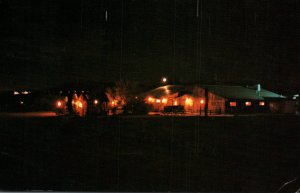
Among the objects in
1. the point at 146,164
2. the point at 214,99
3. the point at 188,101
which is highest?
the point at 214,99

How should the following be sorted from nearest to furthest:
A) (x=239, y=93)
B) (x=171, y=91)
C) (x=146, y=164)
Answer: (x=146, y=164) → (x=239, y=93) → (x=171, y=91)

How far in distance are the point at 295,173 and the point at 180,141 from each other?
5119mm

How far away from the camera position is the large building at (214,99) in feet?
107

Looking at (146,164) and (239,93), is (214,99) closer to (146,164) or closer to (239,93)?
(239,93)

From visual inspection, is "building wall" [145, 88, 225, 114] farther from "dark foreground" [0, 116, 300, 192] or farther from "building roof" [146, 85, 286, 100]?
"dark foreground" [0, 116, 300, 192]

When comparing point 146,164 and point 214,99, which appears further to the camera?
point 214,99

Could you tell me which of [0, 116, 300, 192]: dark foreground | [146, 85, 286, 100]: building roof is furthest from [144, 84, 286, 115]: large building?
[0, 116, 300, 192]: dark foreground

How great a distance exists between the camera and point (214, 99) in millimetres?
33031

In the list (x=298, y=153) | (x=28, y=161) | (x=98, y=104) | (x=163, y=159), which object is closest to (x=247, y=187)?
(x=163, y=159)

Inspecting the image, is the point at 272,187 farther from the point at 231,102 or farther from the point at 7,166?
the point at 231,102

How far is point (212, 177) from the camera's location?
20.6 feet

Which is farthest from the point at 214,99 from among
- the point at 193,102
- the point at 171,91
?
the point at 171,91

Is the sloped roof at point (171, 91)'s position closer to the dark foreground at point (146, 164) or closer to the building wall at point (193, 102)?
the building wall at point (193, 102)

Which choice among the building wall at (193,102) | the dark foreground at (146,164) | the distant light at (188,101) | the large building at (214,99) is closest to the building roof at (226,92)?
the large building at (214,99)
